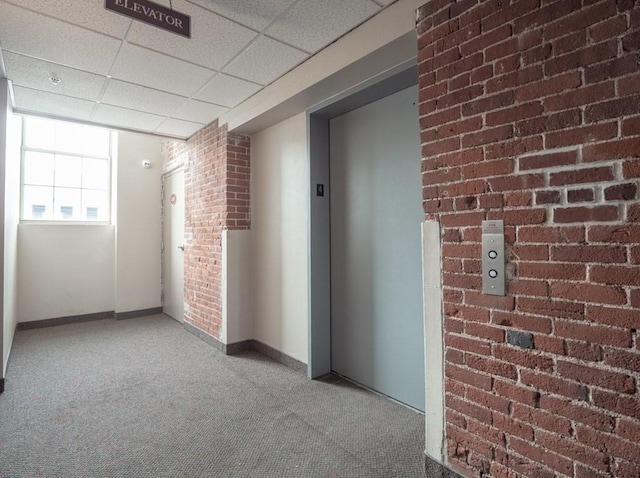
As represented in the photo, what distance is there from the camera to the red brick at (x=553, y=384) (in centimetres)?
133

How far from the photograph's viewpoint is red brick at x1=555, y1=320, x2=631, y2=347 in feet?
4.05

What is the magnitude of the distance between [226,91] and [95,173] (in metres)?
3.60

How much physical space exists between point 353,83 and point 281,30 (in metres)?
0.64

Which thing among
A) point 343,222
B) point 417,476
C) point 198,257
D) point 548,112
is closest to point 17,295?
point 198,257

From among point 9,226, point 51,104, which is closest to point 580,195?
point 51,104

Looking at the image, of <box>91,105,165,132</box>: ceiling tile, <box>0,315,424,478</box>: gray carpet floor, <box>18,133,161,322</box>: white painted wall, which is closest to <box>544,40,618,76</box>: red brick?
<box>0,315,424,478</box>: gray carpet floor

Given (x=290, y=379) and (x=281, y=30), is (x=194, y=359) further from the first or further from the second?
(x=281, y=30)

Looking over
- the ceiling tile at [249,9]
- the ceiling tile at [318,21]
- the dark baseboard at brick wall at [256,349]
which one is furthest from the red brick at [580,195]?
the dark baseboard at brick wall at [256,349]

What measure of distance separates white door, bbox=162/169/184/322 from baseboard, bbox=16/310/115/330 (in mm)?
890

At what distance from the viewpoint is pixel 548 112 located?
141 centimetres

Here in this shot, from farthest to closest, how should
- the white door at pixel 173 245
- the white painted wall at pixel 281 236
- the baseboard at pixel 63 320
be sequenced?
the white door at pixel 173 245 → the baseboard at pixel 63 320 → the white painted wall at pixel 281 236

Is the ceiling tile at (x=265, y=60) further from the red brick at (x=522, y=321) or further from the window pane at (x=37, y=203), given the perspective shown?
the window pane at (x=37, y=203)

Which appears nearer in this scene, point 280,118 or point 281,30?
point 281,30

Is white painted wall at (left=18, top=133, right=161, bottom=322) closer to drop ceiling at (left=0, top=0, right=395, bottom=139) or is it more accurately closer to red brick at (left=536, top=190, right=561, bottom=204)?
drop ceiling at (left=0, top=0, right=395, bottom=139)
